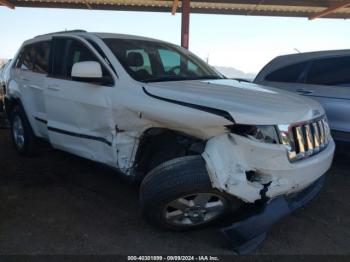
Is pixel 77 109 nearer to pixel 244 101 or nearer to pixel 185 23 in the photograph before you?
pixel 244 101

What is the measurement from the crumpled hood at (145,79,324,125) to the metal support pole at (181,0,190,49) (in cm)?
763

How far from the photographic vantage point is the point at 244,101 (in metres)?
3.21

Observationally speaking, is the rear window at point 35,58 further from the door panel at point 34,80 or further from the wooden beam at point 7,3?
the wooden beam at point 7,3

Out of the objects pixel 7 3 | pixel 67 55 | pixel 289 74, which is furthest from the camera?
pixel 7 3

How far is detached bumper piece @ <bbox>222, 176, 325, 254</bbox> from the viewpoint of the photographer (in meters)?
3.05

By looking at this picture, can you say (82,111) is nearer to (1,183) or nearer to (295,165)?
(1,183)

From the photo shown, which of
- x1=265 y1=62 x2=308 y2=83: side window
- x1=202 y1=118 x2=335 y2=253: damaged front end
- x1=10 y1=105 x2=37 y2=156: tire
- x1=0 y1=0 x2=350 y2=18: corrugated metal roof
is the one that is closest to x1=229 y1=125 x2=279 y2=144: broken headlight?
x1=202 y1=118 x2=335 y2=253: damaged front end

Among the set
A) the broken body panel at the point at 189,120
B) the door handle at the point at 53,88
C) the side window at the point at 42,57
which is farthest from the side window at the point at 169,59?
the side window at the point at 42,57

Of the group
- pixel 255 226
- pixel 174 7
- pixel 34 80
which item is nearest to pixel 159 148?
pixel 255 226

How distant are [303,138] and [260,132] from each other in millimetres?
464

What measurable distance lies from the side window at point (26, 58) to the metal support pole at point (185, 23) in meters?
6.14

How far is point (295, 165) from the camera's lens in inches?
122

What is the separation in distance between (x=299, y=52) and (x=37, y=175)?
424 centimetres

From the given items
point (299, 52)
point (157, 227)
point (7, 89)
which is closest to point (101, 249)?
point (157, 227)
